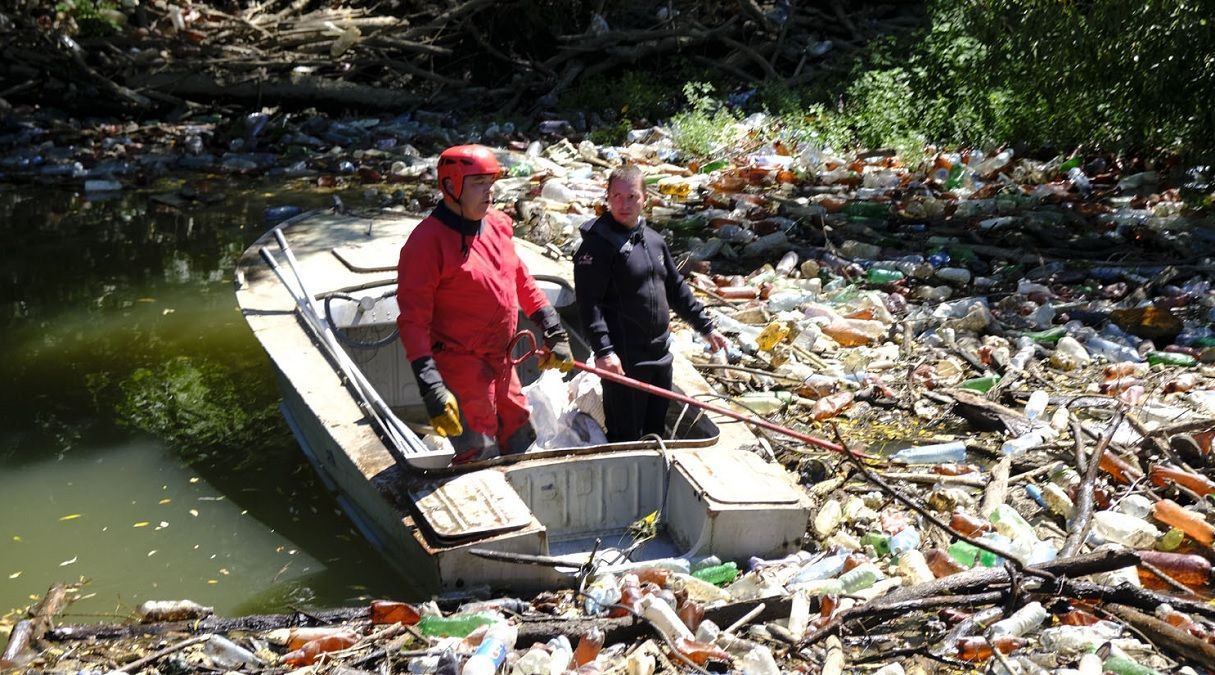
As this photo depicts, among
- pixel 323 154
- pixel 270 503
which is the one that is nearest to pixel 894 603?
pixel 270 503

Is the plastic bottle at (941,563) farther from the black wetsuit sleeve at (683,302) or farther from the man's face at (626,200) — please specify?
the man's face at (626,200)

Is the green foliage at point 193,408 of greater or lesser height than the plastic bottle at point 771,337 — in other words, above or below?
below

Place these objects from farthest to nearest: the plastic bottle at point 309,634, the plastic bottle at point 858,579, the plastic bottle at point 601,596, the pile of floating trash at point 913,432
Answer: the plastic bottle at point 858,579 < the plastic bottle at point 601,596 < the plastic bottle at point 309,634 < the pile of floating trash at point 913,432

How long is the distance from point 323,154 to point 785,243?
22.0ft

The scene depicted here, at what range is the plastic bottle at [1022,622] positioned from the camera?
428cm

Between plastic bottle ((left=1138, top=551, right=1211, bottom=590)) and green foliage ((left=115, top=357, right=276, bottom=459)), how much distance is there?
15.0 ft

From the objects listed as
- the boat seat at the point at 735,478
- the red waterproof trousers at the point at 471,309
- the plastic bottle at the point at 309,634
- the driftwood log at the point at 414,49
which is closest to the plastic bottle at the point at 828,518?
the boat seat at the point at 735,478

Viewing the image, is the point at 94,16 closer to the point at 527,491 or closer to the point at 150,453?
the point at 150,453

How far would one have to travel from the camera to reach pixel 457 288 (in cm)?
511

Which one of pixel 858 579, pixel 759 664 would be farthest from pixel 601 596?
pixel 858 579

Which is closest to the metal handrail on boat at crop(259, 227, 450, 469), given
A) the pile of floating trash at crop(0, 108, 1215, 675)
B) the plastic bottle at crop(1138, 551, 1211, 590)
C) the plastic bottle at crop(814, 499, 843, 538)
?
the pile of floating trash at crop(0, 108, 1215, 675)

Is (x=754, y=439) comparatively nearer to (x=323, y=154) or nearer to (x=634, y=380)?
(x=634, y=380)

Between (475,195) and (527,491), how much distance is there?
122 centimetres

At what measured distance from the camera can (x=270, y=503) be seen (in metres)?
6.32
